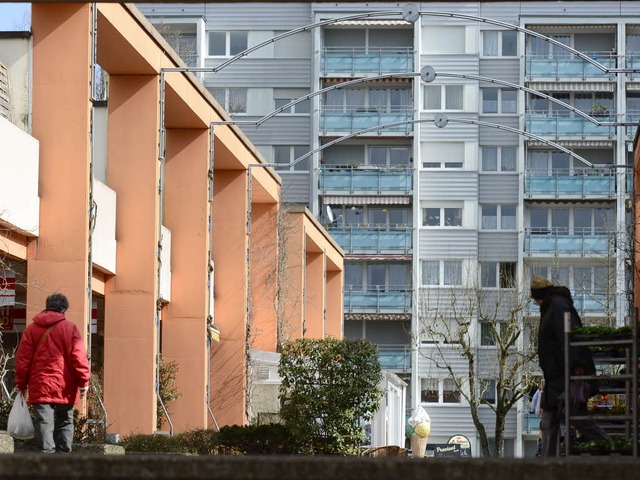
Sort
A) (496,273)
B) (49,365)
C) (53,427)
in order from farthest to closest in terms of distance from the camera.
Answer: (496,273)
(53,427)
(49,365)

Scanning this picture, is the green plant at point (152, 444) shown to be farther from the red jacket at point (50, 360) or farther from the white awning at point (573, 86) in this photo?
the white awning at point (573, 86)

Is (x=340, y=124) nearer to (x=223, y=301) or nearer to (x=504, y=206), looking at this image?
(x=504, y=206)

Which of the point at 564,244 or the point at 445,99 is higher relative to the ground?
the point at 445,99

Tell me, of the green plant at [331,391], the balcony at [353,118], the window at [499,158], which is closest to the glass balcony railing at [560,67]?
the window at [499,158]

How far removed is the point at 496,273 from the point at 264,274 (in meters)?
29.5

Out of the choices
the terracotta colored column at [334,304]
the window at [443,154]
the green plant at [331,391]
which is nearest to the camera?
the green plant at [331,391]

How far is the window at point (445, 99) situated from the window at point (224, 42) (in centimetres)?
923

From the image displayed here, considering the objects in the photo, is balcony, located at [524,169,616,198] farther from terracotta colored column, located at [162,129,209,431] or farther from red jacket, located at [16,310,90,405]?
red jacket, located at [16,310,90,405]

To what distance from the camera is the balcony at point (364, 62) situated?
7375 cm

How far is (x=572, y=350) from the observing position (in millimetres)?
14086

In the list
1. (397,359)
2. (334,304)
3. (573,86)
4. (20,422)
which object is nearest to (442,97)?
(573,86)

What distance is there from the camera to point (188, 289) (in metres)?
35.6

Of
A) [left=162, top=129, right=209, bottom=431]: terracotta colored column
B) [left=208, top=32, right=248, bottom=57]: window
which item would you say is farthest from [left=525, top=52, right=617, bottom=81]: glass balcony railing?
[left=162, top=129, right=209, bottom=431]: terracotta colored column

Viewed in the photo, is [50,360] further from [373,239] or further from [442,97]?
[442,97]
